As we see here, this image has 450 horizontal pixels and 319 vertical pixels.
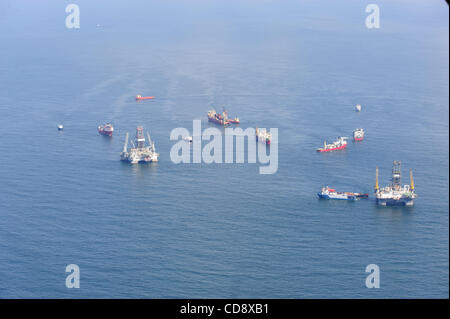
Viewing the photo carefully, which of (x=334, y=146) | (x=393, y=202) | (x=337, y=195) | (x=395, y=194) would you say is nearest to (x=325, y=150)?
(x=334, y=146)

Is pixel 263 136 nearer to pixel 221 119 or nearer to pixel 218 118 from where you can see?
pixel 221 119

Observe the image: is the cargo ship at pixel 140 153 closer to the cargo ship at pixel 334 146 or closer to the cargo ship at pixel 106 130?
the cargo ship at pixel 106 130

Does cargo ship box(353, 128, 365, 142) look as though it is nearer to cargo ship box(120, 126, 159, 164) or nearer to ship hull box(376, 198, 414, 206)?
ship hull box(376, 198, 414, 206)

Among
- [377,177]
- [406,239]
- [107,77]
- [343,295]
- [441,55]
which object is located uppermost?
[441,55]

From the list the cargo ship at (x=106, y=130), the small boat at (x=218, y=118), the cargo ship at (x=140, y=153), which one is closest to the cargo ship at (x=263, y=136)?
the small boat at (x=218, y=118)

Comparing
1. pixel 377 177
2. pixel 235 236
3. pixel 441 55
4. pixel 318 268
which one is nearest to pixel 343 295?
pixel 318 268

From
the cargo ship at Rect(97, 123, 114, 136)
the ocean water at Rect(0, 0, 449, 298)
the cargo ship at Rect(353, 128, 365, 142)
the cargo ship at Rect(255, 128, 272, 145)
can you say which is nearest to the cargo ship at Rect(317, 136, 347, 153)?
the ocean water at Rect(0, 0, 449, 298)

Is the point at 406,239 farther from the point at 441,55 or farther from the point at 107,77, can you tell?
the point at 441,55
